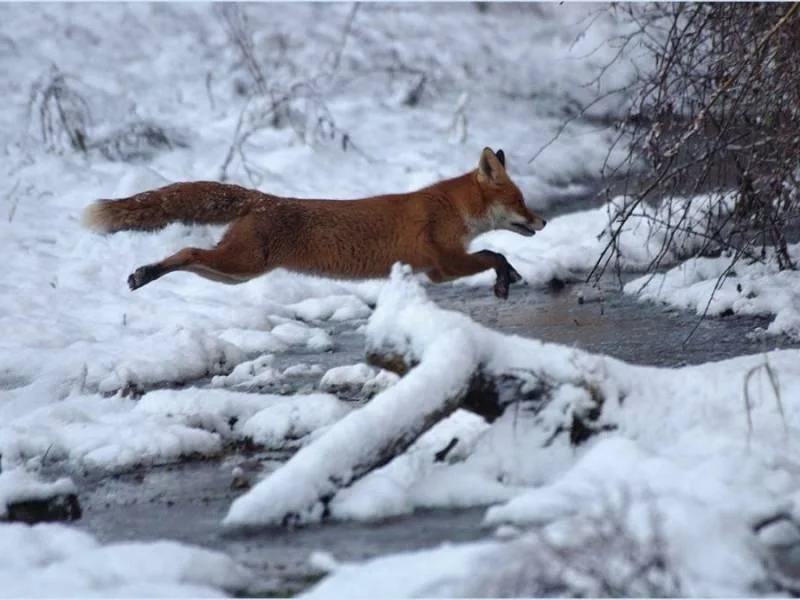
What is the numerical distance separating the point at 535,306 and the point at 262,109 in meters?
7.10

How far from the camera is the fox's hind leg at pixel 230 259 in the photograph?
7.55m

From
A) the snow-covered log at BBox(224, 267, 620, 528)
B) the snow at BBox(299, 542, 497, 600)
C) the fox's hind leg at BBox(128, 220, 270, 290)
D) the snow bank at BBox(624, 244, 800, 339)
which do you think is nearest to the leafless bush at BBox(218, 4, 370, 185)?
the fox's hind leg at BBox(128, 220, 270, 290)

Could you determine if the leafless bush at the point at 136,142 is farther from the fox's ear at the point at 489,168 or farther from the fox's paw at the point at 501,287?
the fox's paw at the point at 501,287

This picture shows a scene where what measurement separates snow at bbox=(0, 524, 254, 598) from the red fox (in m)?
3.45

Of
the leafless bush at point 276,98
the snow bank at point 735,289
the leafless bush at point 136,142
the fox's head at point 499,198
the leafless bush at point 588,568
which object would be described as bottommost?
the leafless bush at point 588,568

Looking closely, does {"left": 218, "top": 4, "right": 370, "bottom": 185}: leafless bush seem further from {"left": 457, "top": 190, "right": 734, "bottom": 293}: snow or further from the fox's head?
the fox's head

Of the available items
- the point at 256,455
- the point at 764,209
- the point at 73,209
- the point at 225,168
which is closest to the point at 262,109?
the point at 225,168

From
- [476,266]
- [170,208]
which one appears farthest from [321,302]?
[170,208]

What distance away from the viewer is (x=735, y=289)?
26.6ft

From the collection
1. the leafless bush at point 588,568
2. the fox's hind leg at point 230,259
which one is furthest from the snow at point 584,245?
the leafless bush at point 588,568

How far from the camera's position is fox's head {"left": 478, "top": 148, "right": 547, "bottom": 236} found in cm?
850

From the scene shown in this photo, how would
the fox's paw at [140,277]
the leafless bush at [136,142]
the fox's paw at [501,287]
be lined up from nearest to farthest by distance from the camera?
the fox's paw at [140,277] < the fox's paw at [501,287] < the leafless bush at [136,142]

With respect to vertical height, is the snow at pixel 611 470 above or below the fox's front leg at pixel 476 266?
below

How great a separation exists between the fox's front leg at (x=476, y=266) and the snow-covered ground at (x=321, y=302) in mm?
803
